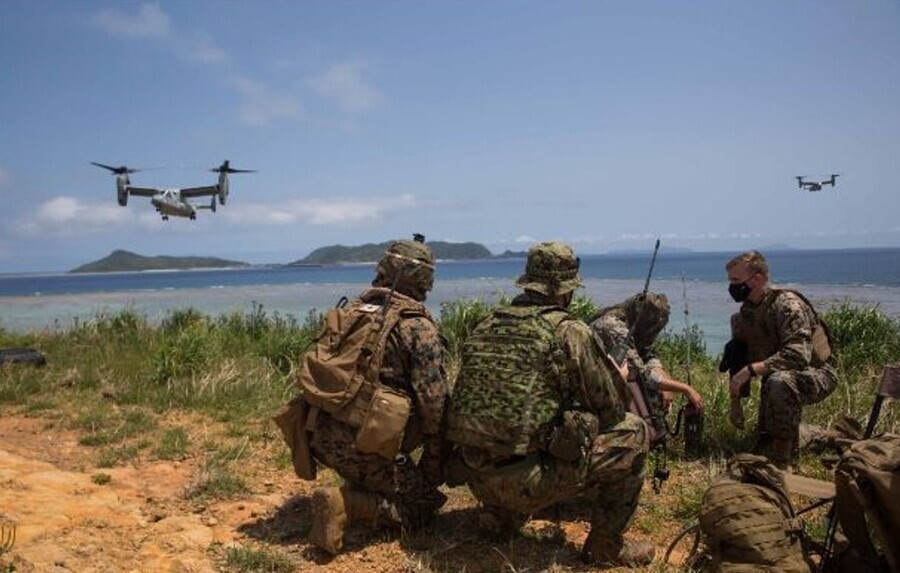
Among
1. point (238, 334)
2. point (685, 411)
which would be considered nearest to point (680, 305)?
point (238, 334)

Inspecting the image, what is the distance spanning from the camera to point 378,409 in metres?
4.23

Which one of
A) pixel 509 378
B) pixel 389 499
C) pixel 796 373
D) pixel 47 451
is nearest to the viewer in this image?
pixel 509 378

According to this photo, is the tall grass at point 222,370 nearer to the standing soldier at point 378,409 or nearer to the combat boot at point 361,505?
the standing soldier at point 378,409

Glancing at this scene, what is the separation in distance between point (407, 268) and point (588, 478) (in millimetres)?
1702

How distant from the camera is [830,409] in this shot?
7.09m

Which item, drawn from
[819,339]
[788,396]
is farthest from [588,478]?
[819,339]

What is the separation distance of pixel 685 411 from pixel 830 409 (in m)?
2.09

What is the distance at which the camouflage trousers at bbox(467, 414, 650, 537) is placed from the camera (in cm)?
405

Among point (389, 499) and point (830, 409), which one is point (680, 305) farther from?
point (389, 499)

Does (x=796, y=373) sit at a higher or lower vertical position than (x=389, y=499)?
higher

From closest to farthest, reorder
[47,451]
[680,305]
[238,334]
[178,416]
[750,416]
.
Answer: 1. [47,451]
2. [750,416]
3. [178,416]
4. [238,334]
5. [680,305]

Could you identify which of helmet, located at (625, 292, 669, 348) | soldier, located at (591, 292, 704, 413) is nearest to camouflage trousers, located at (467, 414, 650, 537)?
soldier, located at (591, 292, 704, 413)

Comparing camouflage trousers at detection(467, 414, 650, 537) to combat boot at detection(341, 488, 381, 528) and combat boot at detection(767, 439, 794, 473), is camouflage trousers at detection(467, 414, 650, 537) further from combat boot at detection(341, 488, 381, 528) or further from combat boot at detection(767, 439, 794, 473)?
combat boot at detection(767, 439, 794, 473)

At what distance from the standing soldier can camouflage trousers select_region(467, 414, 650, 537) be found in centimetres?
52
